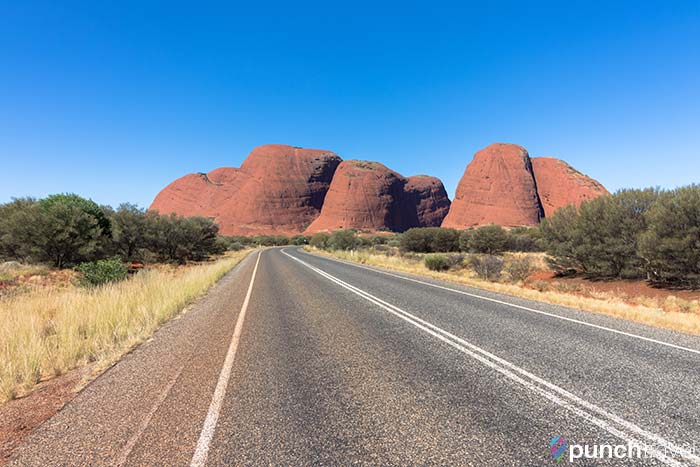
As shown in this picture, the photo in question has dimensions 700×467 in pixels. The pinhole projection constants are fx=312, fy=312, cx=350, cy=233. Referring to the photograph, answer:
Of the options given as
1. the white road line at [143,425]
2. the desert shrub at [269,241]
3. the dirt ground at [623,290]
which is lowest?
the dirt ground at [623,290]

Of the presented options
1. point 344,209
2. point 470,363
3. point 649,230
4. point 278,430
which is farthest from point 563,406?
point 344,209

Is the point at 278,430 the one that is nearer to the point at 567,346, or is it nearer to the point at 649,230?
the point at 567,346

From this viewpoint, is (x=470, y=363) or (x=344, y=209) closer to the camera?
(x=470, y=363)

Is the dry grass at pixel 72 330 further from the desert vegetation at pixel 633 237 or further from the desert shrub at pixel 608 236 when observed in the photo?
the desert shrub at pixel 608 236

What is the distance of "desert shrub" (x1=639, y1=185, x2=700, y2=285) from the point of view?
39.9 feet

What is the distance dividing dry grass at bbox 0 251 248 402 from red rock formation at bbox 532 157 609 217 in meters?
110

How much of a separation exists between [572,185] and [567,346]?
385 ft

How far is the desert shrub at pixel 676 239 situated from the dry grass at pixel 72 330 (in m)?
18.1

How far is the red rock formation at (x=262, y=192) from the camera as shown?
107188 mm

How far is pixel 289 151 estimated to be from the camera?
406 ft

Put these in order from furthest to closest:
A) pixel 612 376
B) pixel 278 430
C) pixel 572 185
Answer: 1. pixel 572 185
2. pixel 612 376
3. pixel 278 430

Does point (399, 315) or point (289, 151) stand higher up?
point (289, 151)

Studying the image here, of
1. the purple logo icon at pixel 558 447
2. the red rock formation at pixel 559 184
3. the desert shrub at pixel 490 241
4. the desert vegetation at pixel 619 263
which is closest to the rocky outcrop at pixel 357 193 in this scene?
the red rock formation at pixel 559 184

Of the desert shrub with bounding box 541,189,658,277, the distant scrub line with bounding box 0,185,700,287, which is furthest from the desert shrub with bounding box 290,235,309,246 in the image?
the desert shrub with bounding box 541,189,658,277
